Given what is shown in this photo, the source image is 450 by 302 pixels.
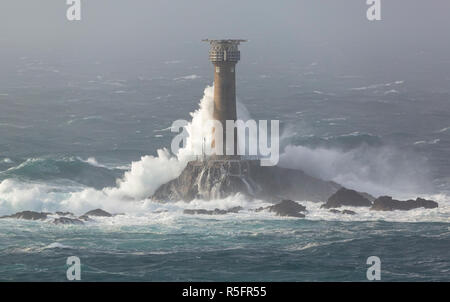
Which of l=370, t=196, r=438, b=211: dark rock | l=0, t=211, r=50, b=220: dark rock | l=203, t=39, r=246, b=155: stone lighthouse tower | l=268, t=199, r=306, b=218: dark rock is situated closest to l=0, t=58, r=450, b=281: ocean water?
l=268, t=199, r=306, b=218: dark rock

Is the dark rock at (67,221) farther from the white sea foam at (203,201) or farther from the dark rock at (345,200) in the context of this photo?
the dark rock at (345,200)

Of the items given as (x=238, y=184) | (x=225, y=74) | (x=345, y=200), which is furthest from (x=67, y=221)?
(x=345, y=200)

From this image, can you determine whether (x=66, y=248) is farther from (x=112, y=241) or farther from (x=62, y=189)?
(x=62, y=189)

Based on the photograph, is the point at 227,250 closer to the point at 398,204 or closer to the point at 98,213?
the point at 98,213

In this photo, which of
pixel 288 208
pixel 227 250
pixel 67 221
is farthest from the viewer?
pixel 288 208

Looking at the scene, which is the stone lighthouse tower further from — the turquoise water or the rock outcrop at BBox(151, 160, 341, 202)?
the turquoise water

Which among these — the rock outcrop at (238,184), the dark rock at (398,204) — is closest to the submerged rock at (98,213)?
the rock outcrop at (238,184)
